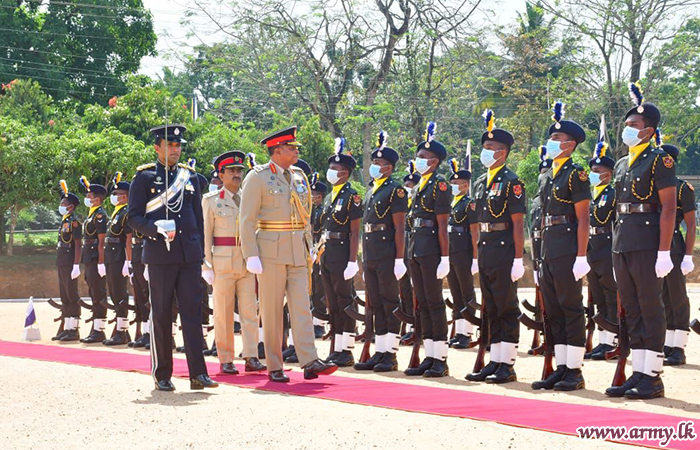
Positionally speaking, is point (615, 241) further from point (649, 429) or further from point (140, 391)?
point (140, 391)

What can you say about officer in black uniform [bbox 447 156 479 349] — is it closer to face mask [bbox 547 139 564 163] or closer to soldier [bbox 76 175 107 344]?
face mask [bbox 547 139 564 163]

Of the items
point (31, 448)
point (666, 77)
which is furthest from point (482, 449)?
point (666, 77)

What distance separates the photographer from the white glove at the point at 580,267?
8.26 meters

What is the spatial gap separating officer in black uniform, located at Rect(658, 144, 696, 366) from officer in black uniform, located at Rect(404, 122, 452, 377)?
235 centimetres

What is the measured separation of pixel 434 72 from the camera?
3503 cm

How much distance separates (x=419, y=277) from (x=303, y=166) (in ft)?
11.8

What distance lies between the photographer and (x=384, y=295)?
33.3 feet

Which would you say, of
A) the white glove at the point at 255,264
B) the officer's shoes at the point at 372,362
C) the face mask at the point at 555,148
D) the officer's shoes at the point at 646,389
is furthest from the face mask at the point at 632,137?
the officer's shoes at the point at 372,362

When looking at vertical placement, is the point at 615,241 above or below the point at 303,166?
below

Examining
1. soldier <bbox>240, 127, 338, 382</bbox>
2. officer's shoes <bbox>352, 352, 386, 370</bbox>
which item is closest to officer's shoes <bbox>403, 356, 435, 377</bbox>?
officer's shoes <bbox>352, 352, 386, 370</bbox>

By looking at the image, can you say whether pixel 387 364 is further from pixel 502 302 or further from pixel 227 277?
pixel 227 277

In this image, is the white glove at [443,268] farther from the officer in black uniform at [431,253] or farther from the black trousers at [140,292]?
the black trousers at [140,292]

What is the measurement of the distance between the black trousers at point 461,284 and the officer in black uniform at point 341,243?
1.98 meters

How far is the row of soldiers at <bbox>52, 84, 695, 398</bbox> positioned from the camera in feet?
26.3
